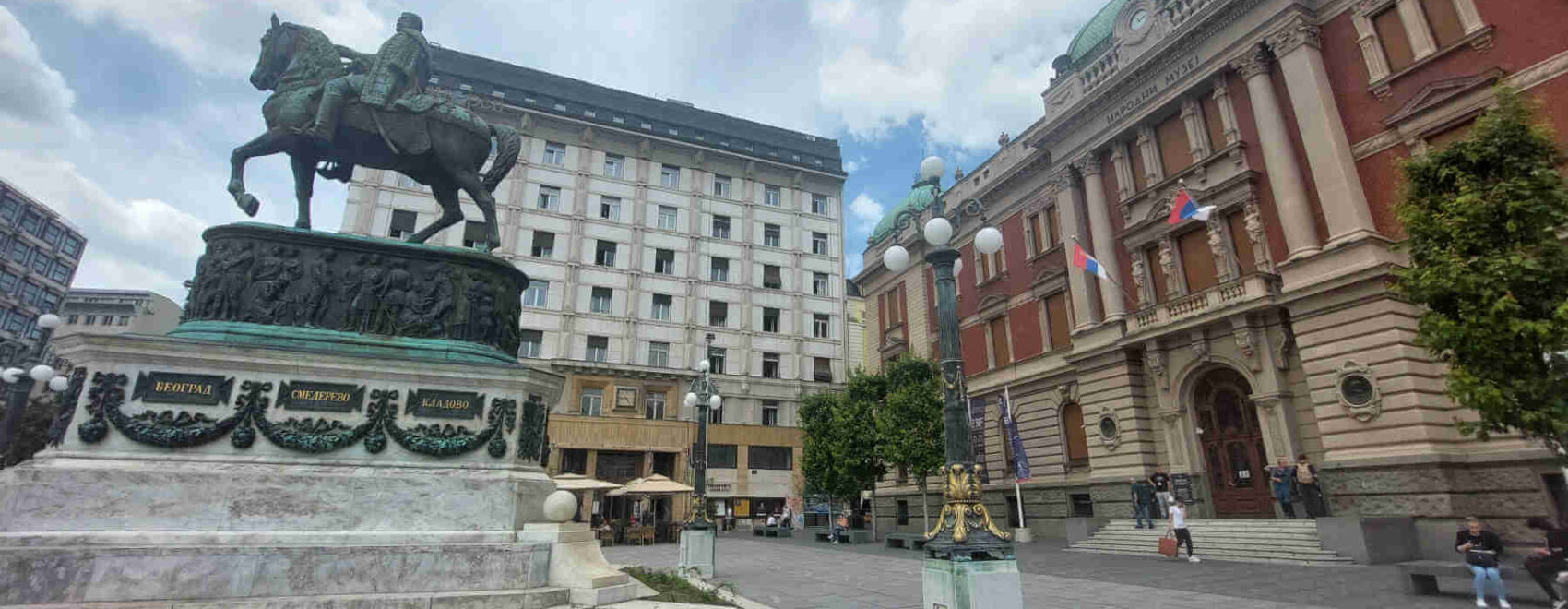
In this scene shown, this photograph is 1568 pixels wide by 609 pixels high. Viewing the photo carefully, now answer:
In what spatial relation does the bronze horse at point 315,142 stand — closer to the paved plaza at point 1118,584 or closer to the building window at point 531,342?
the paved plaza at point 1118,584

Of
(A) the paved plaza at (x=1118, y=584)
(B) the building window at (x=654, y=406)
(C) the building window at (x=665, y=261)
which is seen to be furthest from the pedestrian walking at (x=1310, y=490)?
(C) the building window at (x=665, y=261)

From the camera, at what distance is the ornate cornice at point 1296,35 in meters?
18.9

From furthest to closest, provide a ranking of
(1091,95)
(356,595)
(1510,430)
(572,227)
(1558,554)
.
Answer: (572,227), (1091,95), (1510,430), (1558,554), (356,595)

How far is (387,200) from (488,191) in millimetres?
33213

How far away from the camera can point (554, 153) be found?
4312 cm

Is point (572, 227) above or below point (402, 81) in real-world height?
above

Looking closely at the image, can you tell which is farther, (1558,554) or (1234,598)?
(1234,598)

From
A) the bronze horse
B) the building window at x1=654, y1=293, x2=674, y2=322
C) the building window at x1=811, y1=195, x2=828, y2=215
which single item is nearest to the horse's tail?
the bronze horse

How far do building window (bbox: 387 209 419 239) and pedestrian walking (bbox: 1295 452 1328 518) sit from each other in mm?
40830

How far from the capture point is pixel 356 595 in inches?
265

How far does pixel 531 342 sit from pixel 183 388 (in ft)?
105

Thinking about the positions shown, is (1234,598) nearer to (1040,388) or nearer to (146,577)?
(146,577)

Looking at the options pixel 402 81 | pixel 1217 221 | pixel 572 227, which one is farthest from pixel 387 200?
pixel 1217 221

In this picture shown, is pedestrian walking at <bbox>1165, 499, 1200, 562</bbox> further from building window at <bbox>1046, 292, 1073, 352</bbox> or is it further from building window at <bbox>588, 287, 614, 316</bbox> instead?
building window at <bbox>588, 287, 614, 316</bbox>
